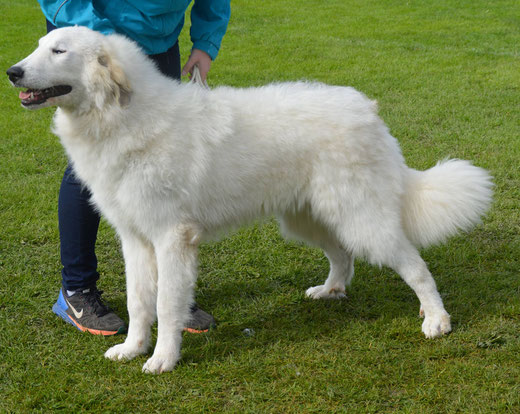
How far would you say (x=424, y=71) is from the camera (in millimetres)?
9523

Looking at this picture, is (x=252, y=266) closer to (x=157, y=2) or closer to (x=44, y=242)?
(x=44, y=242)

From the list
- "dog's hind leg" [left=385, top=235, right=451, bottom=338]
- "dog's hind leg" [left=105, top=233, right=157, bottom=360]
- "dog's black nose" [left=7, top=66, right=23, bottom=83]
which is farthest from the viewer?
"dog's hind leg" [left=385, top=235, right=451, bottom=338]

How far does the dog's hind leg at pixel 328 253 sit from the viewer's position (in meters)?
3.79

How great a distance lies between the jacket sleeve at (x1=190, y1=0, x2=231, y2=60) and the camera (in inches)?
147

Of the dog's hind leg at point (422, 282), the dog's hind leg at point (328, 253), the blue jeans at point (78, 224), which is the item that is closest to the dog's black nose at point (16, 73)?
the blue jeans at point (78, 224)

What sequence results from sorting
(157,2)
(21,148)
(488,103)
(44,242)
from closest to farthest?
(157,2)
(44,242)
(21,148)
(488,103)

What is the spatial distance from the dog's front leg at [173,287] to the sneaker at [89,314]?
1.69 feet

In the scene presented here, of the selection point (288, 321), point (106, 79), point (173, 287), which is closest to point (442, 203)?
point (288, 321)

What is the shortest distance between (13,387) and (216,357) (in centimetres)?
100

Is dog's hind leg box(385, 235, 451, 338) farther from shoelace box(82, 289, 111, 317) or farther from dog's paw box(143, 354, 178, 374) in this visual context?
shoelace box(82, 289, 111, 317)

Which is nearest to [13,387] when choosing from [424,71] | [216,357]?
[216,357]

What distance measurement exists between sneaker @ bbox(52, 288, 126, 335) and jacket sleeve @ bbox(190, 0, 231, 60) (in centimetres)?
161

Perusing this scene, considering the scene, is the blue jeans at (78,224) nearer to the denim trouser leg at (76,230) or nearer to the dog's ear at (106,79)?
the denim trouser leg at (76,230)

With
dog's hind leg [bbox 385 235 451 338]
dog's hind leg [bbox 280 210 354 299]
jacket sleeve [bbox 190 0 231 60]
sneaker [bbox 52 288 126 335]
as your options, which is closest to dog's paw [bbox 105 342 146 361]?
sneaker [bbox 52 288 126 335]
